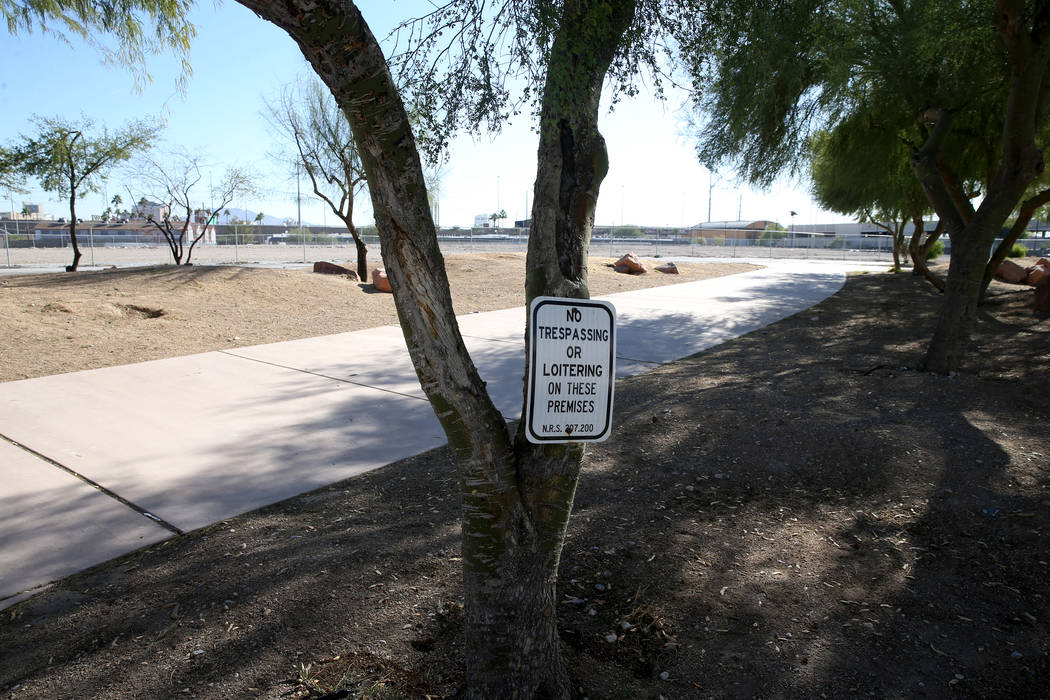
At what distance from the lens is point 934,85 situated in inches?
353

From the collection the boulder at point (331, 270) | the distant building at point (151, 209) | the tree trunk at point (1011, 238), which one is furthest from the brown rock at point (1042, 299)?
the distant building at point (151, 209)

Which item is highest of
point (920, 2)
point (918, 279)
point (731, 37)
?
point (920, 2)

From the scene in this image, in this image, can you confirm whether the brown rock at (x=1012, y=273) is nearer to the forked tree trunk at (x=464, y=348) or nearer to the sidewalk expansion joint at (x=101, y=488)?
the forked tree trunk at (x=464, y=348)

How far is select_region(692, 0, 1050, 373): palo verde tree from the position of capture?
6906 mm

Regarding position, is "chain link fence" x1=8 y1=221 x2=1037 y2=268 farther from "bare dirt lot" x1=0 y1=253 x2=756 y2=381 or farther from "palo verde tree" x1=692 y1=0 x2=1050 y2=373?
"palo verde tree" x1=692 y1=0 x2=1050 y2=373

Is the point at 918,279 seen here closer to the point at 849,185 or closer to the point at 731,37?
the point at 849,185

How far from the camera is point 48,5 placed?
5551 mm

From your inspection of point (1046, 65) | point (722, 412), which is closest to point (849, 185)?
point (1046, 65)

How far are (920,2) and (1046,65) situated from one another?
1.41 meters

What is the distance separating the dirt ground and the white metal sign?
1.19 metres

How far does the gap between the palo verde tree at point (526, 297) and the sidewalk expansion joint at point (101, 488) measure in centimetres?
239

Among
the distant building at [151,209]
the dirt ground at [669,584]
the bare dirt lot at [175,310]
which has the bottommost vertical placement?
the dirt ground at [669,584]

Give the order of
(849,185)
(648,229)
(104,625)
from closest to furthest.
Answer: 1. (104,625)
2. (849,185)
3. (648,229)

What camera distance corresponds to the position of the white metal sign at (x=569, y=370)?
2291mm
